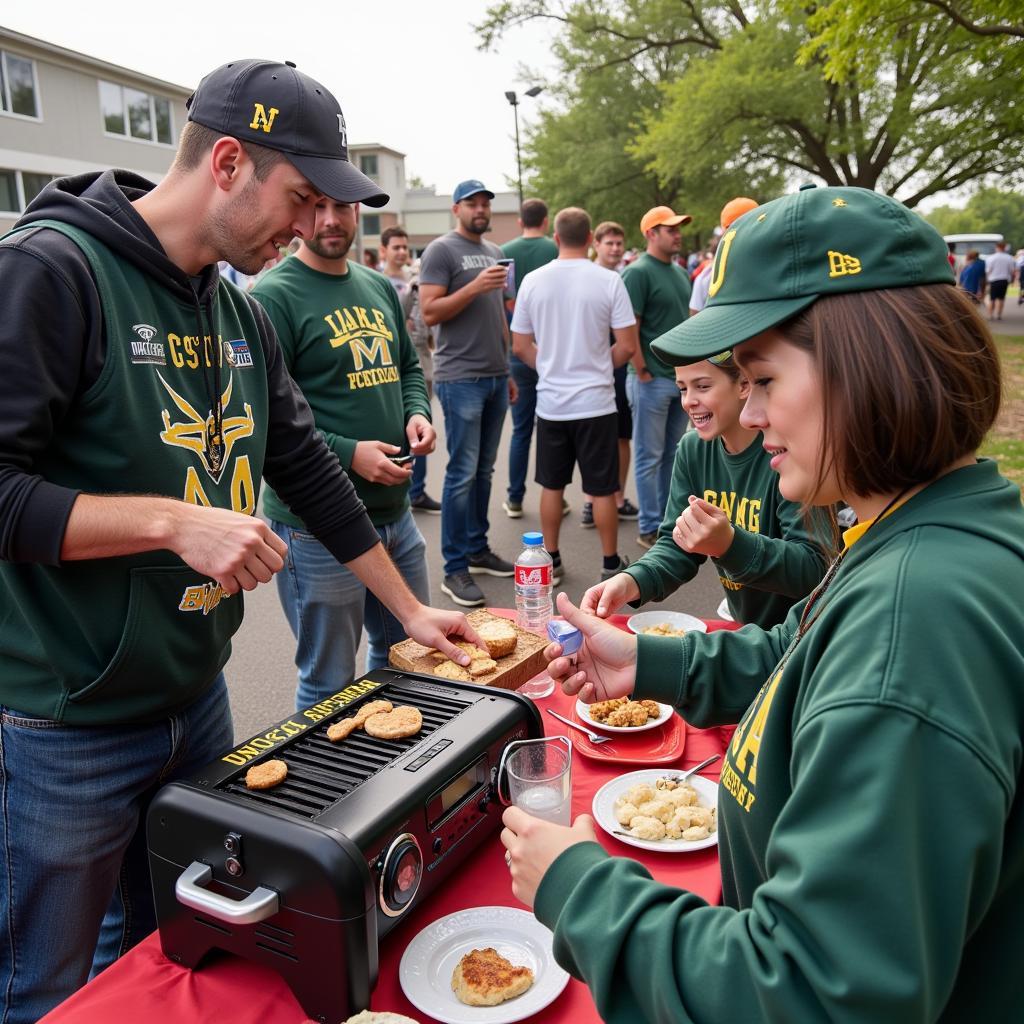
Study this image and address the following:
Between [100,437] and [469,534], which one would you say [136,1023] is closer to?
[100,437]

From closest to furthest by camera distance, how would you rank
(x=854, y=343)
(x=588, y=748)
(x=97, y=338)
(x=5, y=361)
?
(x=854, y=343), (x=5, y=361), (x=97, y=338), (x=588, y=748)

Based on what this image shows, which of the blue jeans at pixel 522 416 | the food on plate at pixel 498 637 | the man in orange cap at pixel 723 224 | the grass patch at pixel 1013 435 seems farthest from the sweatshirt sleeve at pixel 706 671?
the blue jeans at pixel 522 416

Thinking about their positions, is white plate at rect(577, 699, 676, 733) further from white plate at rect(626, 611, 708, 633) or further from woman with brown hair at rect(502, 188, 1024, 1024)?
woman with brown hair at rect(502, 188, 1024, 1024)

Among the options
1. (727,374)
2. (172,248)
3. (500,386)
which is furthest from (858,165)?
(172,248)

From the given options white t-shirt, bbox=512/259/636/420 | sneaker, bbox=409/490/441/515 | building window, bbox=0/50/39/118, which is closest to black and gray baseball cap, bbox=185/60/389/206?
white t-shirt, bbox=512/259/636/420

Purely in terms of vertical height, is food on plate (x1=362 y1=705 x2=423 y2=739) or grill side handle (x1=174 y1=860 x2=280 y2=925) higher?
food on plate (x1=362 y1=705 x2=423 y2=739)

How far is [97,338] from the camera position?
158cm

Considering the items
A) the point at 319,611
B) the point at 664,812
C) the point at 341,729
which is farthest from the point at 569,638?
the point at 319,611

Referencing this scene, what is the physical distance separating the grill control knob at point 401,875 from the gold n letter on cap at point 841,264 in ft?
3.39

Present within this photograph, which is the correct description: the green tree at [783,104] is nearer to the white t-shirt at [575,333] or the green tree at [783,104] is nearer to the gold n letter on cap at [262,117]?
the white t-shirt at [575,333]

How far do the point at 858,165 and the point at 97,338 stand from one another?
73.6 ft

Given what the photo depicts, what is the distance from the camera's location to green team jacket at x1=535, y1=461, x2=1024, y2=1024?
0.74m

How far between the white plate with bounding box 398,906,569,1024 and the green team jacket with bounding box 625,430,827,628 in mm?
1208

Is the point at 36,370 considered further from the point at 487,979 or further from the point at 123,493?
the point at 487,979
